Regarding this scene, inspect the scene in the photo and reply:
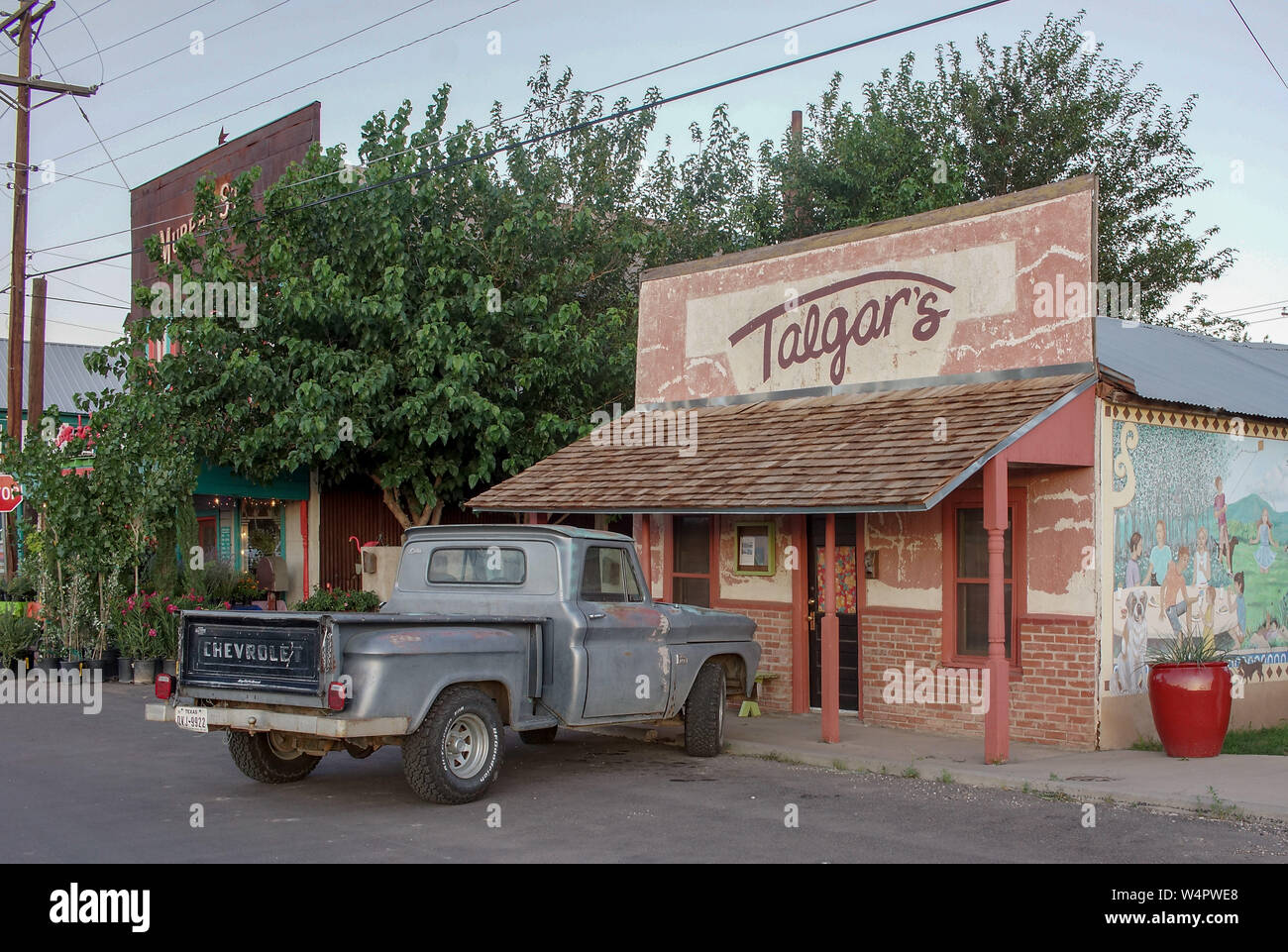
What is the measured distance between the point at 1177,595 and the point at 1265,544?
186 cm

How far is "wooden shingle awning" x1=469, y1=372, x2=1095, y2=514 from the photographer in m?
11.0

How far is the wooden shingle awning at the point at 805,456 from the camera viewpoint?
1097 centimetres

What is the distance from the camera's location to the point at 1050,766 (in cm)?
1055

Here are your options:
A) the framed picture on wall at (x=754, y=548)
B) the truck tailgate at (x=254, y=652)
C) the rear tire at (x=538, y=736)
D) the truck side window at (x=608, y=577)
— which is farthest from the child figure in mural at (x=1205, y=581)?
the truck tailgate at (x=254, y=652)

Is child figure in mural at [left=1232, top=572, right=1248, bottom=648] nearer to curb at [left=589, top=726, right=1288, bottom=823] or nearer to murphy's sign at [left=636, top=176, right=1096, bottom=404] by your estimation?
murphy's sign at [left=636, top=176, right=1096, bottom=404]

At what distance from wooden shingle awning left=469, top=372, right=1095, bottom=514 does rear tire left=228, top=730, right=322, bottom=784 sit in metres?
4.43

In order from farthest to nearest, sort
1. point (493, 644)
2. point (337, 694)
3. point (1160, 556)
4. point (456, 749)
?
1. point (1160, 556)
2. point (493, 644)
3. point (456, 749)
4. point (337, 694)

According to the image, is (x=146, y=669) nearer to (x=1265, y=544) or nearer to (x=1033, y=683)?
(x=1033, y=683)

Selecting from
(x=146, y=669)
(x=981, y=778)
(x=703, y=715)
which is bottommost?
(x=981, y=778)

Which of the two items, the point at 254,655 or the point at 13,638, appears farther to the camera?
the point at 13,638

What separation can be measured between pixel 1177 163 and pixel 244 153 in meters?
19.3

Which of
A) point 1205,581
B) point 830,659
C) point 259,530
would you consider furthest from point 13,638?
point 1205,581
